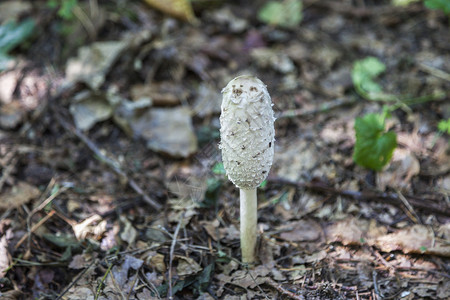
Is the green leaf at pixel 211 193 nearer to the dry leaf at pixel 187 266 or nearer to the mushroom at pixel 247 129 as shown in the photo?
the dry leaf at pixel 187 266

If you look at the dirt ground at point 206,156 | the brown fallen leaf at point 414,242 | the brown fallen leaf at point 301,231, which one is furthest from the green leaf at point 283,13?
the brown fallen leaf at point 414,242

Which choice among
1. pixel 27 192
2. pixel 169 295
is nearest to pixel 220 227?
pixel 169 295

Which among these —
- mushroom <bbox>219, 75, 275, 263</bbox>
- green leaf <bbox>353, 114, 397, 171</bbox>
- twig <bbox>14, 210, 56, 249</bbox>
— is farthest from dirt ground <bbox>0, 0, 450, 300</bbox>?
mushroom <bbox>219, 75, 275, 263</bbox>

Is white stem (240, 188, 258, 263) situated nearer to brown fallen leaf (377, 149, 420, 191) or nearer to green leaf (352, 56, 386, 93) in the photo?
brown fallen leaf (377, 149, 420, 191)

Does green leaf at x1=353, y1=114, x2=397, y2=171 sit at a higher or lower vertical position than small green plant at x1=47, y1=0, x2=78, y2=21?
lower

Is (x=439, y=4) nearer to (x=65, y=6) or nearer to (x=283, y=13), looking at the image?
(x=283, y=13)

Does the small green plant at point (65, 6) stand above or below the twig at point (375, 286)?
above
